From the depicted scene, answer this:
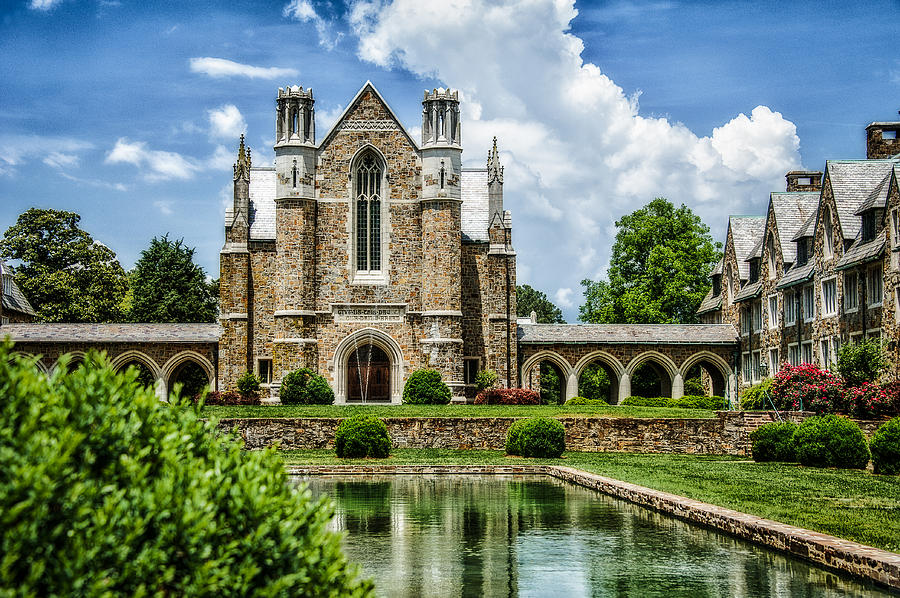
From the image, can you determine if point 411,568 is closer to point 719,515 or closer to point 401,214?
point 719,515

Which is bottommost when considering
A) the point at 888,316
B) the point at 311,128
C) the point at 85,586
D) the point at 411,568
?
the point at 411,568

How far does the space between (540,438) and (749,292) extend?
24886mm

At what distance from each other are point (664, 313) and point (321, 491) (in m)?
42.7

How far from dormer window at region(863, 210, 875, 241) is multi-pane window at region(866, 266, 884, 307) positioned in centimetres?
119

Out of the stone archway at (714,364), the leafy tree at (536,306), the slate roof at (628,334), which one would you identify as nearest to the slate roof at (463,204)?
the slate roof at (628,334)

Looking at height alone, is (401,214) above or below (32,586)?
above

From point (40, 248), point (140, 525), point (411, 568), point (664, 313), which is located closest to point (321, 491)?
point (411, 568)

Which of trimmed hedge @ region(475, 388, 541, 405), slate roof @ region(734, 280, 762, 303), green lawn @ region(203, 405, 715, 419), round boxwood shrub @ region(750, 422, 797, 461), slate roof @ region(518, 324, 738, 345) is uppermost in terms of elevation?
slate roof @ region(734, 280, 762, 303)

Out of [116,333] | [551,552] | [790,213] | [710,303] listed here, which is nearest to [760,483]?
[551,552]

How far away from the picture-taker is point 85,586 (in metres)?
4.16

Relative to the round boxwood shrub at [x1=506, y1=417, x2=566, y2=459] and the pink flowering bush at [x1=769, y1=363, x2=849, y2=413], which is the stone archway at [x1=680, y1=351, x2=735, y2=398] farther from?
the round boxwood shrub at [x1=506, y1=417, x2=566, y2=459]

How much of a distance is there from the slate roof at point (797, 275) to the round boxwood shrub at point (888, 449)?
1917cm

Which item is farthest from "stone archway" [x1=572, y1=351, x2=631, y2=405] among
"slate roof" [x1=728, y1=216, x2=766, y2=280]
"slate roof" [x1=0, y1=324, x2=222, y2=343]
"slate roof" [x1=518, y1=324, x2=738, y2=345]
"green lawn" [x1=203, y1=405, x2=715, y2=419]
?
"slate roof" [x1=0, y1=324, x2=222, y2=343]

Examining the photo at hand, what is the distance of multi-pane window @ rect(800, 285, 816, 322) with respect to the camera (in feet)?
126
